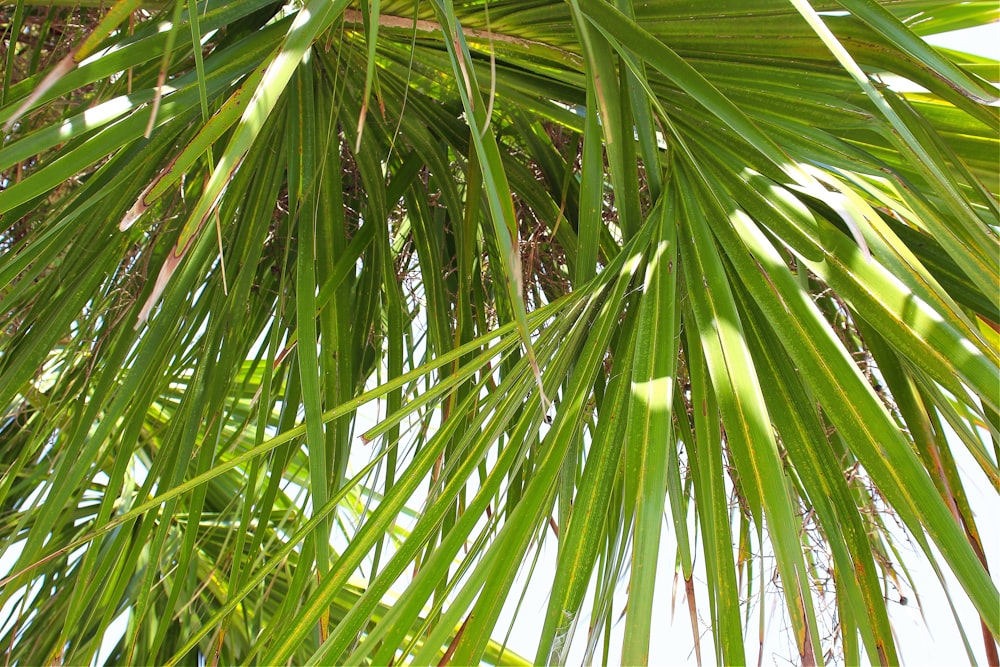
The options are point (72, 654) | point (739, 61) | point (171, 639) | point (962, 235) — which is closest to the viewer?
point (962, 235)

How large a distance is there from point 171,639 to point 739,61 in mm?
1190

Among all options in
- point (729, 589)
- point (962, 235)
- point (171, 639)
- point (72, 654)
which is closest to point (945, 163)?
point (962, 235)

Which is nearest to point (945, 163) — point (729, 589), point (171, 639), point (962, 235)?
point (962, 235)

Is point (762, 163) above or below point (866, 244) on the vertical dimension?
above

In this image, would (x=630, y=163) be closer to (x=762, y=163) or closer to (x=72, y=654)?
(x=762, y=163)

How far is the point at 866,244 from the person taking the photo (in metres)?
0.46

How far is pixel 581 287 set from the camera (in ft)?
1.95

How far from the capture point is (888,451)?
1.37ft

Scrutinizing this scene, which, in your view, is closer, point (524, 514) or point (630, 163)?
point (524, 514)

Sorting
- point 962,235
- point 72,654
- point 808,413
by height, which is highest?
point 962,235

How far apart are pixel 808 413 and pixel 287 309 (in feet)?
1.92

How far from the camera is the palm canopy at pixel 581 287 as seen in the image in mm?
423

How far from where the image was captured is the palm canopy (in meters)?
0.42

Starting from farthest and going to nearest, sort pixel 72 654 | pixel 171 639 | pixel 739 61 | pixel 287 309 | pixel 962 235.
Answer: pixel 171 639 < pixel 287 309 < pixel 72 654 < pixel 739 61 < pixel 962 235
